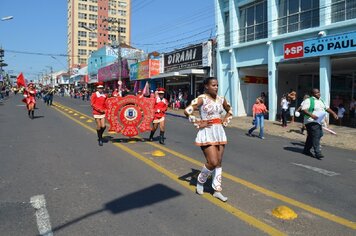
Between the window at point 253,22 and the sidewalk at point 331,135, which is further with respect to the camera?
the window at point 253,22

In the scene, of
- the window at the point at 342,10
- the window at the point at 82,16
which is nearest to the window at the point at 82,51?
the window at the point at 82,16

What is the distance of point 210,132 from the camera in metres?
5.59

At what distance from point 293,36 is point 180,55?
13.5 meters

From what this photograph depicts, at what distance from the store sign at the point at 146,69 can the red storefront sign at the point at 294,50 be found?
1805 centimetres

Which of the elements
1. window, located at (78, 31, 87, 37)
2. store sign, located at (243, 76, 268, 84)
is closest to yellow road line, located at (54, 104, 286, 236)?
store sign, located at (243, 76, 268, 84)

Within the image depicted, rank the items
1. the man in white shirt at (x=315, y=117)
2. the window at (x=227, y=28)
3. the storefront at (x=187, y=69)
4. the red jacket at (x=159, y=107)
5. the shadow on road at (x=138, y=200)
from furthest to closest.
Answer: the storefront at (x=187, y=69) < the window at (x=227, y=28) < the red jacket at (x=159, y=107) < the man in white shirt at (x=315, y=117) < the shadow on road at (x=138, y=200)

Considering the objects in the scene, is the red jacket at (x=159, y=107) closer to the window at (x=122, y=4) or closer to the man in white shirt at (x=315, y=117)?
the man in white shirt at (x=315, y=117)

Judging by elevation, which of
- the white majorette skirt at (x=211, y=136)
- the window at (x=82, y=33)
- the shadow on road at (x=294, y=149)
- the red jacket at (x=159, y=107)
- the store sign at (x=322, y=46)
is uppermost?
the window at (x=82, y=33)

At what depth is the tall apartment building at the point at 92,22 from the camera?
384 feet

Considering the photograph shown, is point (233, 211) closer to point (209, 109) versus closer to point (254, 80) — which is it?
point (209, 109)

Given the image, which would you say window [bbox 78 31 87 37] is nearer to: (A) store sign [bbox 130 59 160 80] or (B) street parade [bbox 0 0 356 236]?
(A) store sign [bbox 130 59 160 80]

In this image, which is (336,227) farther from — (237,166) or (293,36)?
(293,36)

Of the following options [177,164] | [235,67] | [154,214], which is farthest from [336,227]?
[235,67]

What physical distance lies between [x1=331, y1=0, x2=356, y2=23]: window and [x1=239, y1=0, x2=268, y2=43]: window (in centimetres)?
523
